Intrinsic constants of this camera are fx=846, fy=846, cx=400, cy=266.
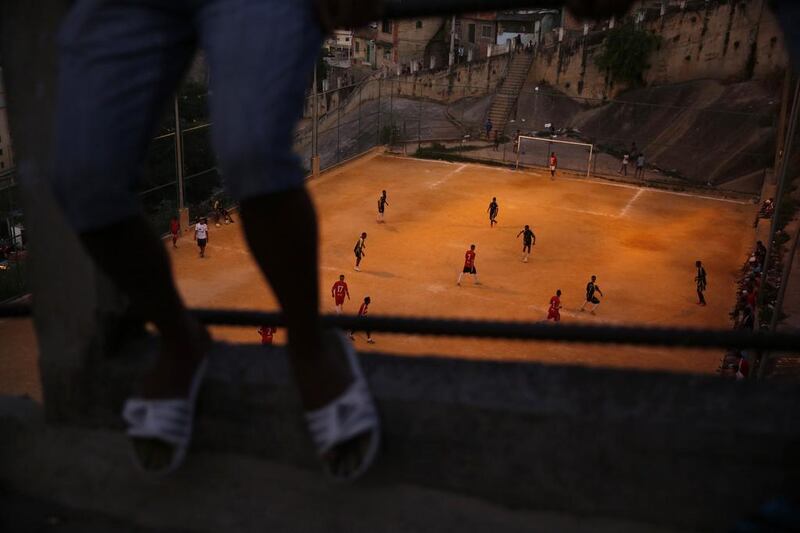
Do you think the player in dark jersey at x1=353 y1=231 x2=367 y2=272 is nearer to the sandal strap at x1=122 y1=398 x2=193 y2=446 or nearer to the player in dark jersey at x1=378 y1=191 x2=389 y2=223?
the player in dark jersey at x1=378 y1=191 x2=389 y2=223

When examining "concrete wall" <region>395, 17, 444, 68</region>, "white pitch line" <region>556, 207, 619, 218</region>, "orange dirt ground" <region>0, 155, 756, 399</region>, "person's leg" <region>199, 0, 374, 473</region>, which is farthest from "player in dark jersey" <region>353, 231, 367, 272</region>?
"concrete wall" <region>395, 17, 444, 68</region>

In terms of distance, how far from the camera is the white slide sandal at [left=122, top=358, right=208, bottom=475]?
60.9 inches

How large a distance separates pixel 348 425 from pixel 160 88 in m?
0.68

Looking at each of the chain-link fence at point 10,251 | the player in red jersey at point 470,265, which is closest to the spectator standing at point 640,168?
the player in red jersey at point 470,265

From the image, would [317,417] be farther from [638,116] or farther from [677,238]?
[638,116]

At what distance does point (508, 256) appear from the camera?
2167 centimetres

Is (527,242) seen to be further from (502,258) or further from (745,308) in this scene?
(745,308)

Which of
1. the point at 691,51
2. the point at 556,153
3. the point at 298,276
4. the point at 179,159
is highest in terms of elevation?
the point at 298,276

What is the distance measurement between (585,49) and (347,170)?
46.8 feet

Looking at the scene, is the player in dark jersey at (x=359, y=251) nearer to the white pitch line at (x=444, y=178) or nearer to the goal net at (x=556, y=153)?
the white pitch line at (x=444, y=178)


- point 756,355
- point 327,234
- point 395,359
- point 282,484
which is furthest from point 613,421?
point 327,234

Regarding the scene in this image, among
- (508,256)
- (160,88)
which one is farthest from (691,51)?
(160,88)

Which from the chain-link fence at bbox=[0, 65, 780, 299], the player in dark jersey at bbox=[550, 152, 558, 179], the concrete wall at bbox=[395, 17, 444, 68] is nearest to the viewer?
Answer: the chain-link fence at bbox=[0, 65, 780, 299]

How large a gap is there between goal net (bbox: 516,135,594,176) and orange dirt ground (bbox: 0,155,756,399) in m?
1.27
